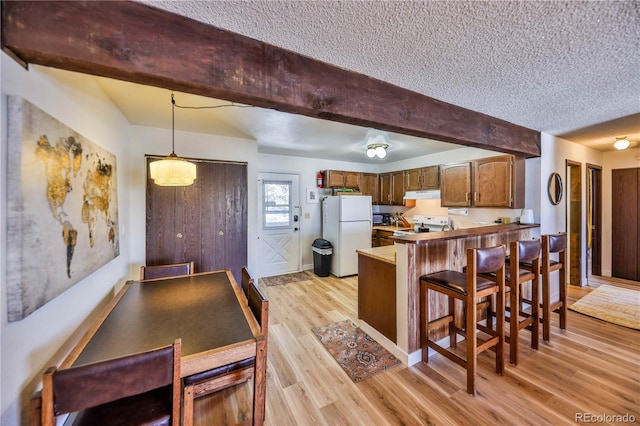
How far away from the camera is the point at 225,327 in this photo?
1.43m

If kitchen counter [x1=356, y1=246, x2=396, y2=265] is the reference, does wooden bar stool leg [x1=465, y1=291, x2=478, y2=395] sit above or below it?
below

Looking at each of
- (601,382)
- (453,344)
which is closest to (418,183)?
(453,344)

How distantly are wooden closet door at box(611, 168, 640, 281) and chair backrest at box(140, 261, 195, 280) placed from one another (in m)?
6.87

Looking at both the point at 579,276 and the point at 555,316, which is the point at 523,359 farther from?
the point at 579,276

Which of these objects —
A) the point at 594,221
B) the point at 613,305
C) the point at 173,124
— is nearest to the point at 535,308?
the point at 613,305

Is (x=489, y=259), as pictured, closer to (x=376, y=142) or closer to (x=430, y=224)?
(x=376, y=142)

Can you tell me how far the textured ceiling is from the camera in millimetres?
1115

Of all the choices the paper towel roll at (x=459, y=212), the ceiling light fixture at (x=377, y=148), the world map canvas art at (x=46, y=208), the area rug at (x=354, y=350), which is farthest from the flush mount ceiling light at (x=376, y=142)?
the world map canvas art at (x=46, y=208)

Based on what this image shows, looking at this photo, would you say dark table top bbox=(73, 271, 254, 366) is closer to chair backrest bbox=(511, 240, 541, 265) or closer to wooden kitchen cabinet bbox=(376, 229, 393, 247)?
chair backrest bbox=(511, 240, 541, 265)

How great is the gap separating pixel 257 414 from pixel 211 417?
50cm

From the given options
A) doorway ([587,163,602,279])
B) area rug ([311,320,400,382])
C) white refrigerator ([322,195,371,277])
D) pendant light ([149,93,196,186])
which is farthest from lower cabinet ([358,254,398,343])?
doorway ([587,163,602,279])

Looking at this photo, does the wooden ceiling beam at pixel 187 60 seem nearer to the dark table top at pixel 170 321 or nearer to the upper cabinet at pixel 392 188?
the dark table top at pixel 170 321

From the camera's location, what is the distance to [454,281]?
1.97 meters

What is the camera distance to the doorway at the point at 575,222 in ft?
Result: 13.0
